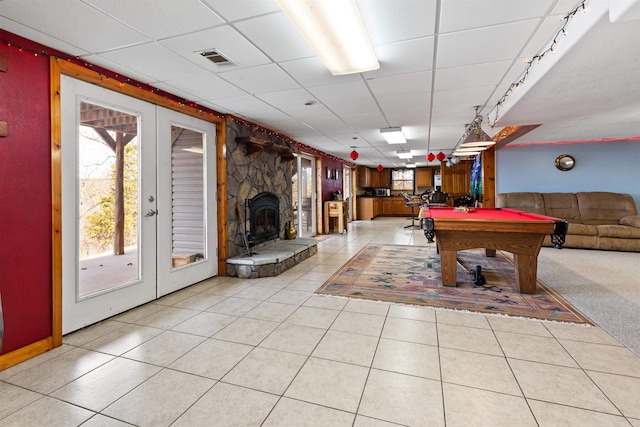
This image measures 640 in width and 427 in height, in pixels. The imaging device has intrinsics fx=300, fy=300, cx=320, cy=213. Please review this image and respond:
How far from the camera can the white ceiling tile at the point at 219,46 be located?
2.25 m

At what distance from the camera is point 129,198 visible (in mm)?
3318

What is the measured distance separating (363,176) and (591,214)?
8.46 m

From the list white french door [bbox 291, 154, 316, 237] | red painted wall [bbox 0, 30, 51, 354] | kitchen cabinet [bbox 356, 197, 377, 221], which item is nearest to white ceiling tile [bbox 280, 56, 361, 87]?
red painted wall [bbox 0, 30, 51, 354]

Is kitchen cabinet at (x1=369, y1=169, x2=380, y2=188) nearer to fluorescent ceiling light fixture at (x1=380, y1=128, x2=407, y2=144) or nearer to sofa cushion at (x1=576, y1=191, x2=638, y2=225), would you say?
fluorescent ceiling light fixture at (x1=380, y1=128, x2=407, y2=144)

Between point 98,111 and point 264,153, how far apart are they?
2.69 meters

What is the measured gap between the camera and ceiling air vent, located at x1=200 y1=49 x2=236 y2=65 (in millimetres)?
2546

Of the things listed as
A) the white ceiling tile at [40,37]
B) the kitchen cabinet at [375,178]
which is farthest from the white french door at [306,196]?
the kitchen cabinet at [375,178]

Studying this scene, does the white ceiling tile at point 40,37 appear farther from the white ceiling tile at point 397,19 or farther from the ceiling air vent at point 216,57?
the white ceiling tile at point 397,19

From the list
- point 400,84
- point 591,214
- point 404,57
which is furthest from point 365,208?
point 404,57

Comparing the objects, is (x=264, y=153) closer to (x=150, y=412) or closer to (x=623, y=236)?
(x=150, y=412)

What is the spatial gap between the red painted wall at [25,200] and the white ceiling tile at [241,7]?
1.58 m

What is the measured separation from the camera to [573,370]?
78.2 inches

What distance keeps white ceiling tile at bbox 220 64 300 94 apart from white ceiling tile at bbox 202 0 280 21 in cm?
82

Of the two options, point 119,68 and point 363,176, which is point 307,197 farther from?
point 363,176
